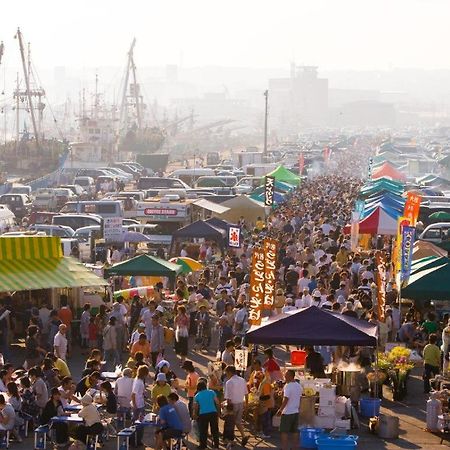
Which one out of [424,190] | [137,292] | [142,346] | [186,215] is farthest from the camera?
[424,190]

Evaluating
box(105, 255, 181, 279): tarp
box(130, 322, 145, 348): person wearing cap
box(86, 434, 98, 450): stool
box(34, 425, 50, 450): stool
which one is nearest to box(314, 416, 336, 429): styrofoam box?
box(86, 434, 98, 450): stool

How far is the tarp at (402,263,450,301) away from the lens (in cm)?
2183

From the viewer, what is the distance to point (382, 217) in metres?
33.8

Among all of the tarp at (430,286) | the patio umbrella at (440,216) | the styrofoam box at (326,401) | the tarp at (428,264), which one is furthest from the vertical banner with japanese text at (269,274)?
the patio umbrella at (440,216)

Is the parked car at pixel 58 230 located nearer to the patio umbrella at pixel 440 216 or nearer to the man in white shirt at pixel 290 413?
the patio umbrella at pixel 440 216

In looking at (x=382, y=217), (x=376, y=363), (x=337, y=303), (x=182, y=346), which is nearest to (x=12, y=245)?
(x=182, y=346)

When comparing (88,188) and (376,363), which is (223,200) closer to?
(88,188)

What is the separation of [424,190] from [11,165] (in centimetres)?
3753

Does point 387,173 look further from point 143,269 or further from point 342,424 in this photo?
point 342,424

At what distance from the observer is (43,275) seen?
21531 millimetres

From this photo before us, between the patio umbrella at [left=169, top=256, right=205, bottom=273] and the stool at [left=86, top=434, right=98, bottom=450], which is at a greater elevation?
the stool at [left=86, top=434, right=98, bottom=450]

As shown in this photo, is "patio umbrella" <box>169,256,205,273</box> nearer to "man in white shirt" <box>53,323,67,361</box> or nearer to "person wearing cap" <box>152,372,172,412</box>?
"man in white shirt" <box>53,323,67,361</box>

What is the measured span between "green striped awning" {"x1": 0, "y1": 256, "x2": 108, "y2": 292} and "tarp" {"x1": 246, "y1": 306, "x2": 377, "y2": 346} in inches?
208

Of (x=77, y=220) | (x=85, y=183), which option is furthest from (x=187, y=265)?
(x=85, y=183)
